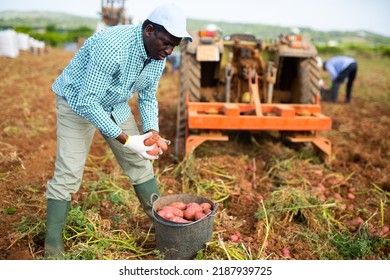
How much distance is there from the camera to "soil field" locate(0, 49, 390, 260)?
318 centimetres

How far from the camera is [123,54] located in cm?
258

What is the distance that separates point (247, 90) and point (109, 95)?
3.22 meters

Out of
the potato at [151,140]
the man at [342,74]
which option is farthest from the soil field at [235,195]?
the man at [342,74]

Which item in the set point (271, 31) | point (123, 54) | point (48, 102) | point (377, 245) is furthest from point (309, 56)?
point (48, 102)

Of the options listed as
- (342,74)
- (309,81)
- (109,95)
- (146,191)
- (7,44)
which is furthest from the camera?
(7,44)

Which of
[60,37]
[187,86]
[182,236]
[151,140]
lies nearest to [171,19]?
[151,140]

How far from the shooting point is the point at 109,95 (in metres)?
2.80

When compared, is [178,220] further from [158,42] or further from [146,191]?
[158,42]

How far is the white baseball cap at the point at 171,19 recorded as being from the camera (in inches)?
97.3

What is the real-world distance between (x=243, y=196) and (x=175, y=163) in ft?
3.61

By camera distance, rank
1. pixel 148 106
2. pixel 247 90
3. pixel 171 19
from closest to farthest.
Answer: pixel 171 19
pixel 148 106
pixel 247 90

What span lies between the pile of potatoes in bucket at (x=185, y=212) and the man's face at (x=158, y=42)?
3.54 ft

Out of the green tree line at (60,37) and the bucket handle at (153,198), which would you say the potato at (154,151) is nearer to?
the bucket handle at (153,198)

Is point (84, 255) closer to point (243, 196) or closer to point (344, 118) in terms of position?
point (243, 196)
